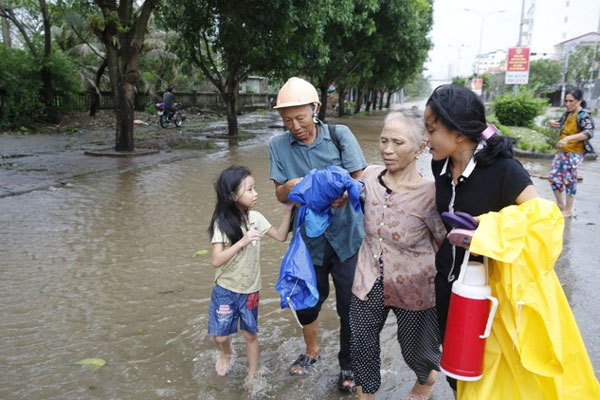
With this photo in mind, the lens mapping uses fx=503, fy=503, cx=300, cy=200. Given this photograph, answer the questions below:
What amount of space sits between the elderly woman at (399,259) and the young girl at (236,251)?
0.57 metres

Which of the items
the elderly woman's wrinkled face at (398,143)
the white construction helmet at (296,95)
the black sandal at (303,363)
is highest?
the white construction helmet at (296,95)

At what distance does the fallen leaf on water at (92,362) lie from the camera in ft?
10.0

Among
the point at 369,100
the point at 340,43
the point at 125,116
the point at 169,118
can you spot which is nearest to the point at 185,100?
the point at 169,118

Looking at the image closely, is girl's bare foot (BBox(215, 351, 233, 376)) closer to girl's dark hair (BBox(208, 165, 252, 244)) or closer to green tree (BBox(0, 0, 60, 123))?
girl's dark hair (BBox(208, 165, 252, 244))

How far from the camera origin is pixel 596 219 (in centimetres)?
686

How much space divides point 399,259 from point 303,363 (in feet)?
3.58

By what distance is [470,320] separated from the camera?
1.74 meters

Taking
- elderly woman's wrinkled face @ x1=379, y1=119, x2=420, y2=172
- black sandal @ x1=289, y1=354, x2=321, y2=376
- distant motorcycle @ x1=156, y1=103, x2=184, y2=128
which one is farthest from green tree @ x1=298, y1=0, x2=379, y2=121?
elderly woman's wrinkled face @ x1=379, y1=119, x2=420, y2=172

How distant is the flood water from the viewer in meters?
2.90

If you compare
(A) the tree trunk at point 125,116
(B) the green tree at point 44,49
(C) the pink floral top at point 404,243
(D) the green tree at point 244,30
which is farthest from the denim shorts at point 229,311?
(B) the green tree at point 44,49

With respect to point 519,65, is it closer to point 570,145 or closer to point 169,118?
point 169,118

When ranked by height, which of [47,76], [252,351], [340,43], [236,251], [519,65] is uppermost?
[519,65]

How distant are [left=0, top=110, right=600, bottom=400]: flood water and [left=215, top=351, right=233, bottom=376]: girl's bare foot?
4cm

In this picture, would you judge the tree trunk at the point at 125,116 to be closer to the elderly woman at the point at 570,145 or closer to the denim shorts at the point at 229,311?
the elderly woman at the point at 570,145
